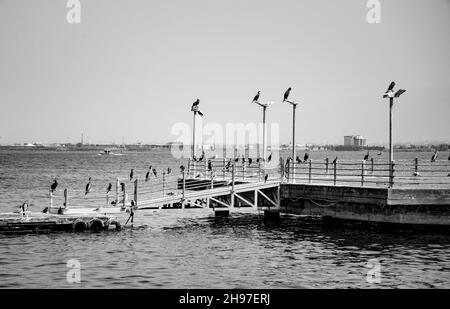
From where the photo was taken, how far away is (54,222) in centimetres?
3139

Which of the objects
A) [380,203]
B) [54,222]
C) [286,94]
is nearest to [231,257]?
[380,203]

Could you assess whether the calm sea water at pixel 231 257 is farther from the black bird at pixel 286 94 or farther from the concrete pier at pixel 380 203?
the black bird at pixel 286 94

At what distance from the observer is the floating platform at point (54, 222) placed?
3092cm

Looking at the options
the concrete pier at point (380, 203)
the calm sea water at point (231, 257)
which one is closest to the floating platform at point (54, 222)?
the calm sea water at point (231, 257)

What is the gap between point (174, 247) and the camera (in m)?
29.0

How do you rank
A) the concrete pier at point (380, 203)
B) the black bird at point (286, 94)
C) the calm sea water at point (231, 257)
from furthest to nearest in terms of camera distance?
the black bird at point (286, 94), the concrete pier at point (380, 203), the calm sea water at point (231, 257)

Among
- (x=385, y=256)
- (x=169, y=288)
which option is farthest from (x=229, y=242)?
(x=169, y=288)

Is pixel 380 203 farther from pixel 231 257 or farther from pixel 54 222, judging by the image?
pixel 54 222

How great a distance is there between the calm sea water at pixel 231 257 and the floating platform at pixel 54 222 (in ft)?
1.96

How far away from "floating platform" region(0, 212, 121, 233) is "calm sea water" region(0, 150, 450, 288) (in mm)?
Result: 597

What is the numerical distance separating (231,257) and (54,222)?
32.2 ft

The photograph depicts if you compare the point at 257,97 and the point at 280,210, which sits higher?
the point at 257,97
